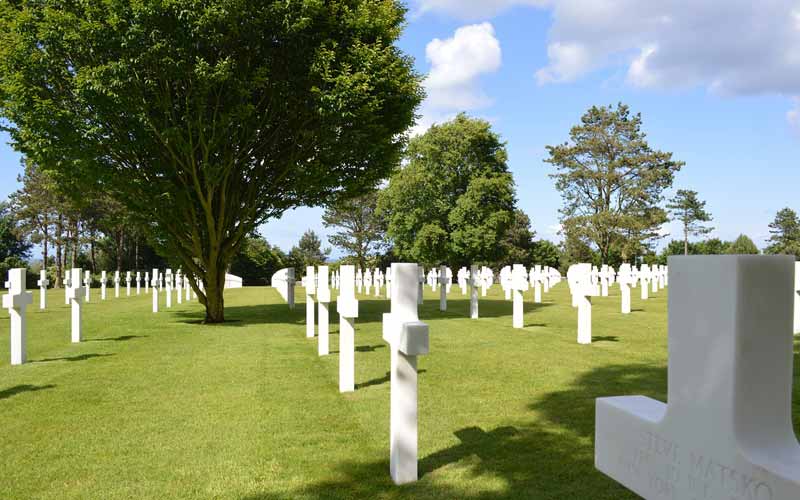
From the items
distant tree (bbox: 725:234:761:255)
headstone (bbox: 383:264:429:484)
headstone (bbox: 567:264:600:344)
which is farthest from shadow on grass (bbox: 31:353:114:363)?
distant tree (bbox: 725:234:761:255)

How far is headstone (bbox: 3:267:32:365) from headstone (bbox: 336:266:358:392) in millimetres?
5829

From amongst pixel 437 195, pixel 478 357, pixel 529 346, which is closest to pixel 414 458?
pixel 478 357

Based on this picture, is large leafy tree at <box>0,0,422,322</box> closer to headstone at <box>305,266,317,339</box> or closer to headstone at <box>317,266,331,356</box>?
headstone at <box>305,266,317,339</box>

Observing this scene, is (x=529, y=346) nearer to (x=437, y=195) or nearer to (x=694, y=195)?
(x=437, y=195)

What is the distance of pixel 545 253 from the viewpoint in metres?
71.9

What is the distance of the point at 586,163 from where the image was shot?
48.2 m

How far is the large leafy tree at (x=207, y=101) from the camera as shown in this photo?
14.4m

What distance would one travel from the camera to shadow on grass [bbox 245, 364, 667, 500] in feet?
13.2

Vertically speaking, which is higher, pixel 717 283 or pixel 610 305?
pixel 717 283

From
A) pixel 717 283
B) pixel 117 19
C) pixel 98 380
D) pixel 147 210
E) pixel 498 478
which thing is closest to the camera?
pixel 717 283

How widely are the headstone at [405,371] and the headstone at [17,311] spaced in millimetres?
7943

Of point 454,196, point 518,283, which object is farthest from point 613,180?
point 518,283

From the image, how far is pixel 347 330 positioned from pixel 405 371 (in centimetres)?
309

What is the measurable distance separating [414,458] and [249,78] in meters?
14.3
